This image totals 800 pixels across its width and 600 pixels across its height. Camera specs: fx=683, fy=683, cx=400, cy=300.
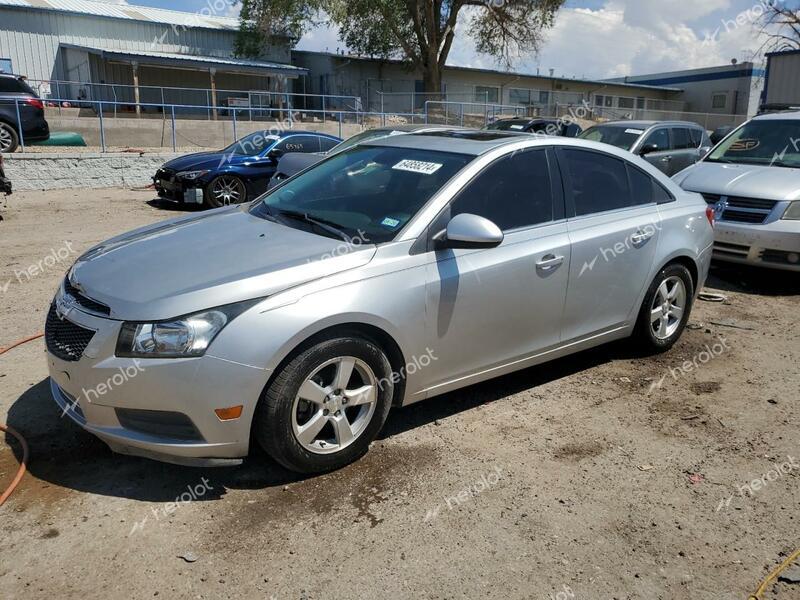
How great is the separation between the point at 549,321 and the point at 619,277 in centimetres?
74

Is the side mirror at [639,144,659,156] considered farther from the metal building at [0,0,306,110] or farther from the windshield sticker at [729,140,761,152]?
the metal building at [0,0,306,110]

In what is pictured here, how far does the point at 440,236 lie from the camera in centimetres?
372

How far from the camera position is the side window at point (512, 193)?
3.97 meters

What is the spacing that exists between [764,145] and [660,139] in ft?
13.8

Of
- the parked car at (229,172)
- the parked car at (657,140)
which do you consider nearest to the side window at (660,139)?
the parked car at (657,140)

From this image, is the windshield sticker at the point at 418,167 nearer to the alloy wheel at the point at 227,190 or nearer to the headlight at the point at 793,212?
the headlight at the point at 793,212

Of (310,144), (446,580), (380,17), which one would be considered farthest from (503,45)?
(446,580)

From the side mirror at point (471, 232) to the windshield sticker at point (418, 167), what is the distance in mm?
529

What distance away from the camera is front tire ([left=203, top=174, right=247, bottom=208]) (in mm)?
11969

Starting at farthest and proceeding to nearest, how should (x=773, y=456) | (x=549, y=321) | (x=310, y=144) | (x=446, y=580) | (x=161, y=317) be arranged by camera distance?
(x=310, y=144) < (x=549, y=321) < (x=773, y=456) < (x=161, y=317) < (x=446, y=580)

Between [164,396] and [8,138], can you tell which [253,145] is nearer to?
[8,138]

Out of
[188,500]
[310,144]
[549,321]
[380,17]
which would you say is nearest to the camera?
[188,500]

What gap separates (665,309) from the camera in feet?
17.2

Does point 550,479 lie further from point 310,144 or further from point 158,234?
point 310,144
